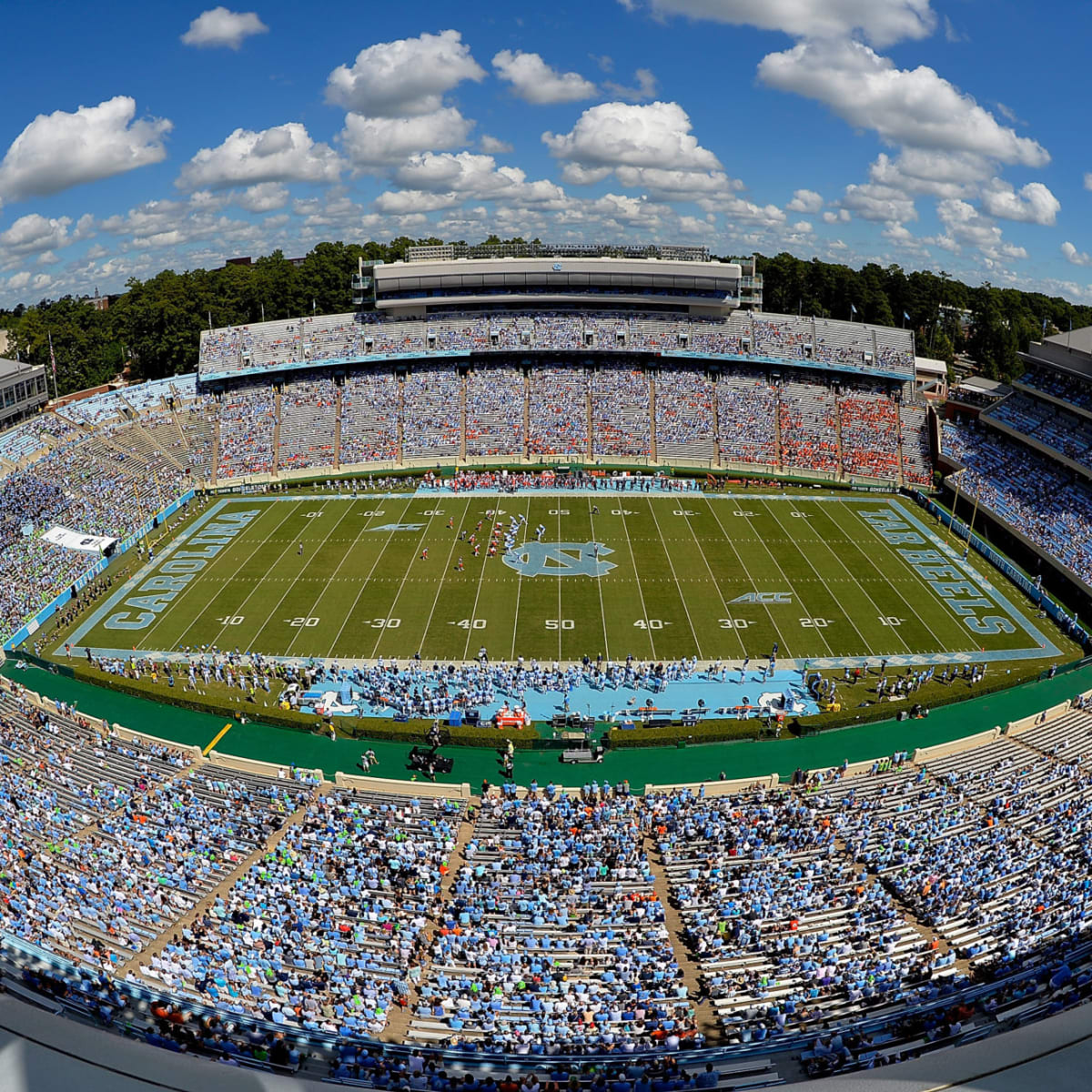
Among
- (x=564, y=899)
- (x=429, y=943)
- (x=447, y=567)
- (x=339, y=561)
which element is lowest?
A: (x=429, y=943)

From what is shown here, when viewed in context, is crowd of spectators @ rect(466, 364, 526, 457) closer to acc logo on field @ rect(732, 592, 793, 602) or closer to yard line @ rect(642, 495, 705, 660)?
yard line @ rect(642, 495, 705, 660)

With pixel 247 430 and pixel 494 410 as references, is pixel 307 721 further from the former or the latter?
pixel 494 410

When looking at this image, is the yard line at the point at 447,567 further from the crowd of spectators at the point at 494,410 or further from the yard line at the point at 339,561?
the crowd of spectators at the point at 494,410

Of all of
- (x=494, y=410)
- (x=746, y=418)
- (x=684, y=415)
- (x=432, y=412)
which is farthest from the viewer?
(x=494, y=410)

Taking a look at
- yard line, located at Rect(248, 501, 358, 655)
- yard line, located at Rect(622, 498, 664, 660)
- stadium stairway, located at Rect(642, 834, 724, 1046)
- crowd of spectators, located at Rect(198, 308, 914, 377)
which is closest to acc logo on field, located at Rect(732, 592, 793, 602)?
yard line, located at Rect(622, 498, 664, 660)

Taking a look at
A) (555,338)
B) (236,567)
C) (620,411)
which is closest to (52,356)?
(236,567)

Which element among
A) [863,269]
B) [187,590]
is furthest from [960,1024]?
[863,269]

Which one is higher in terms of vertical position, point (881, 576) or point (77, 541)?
point (77, 541)
